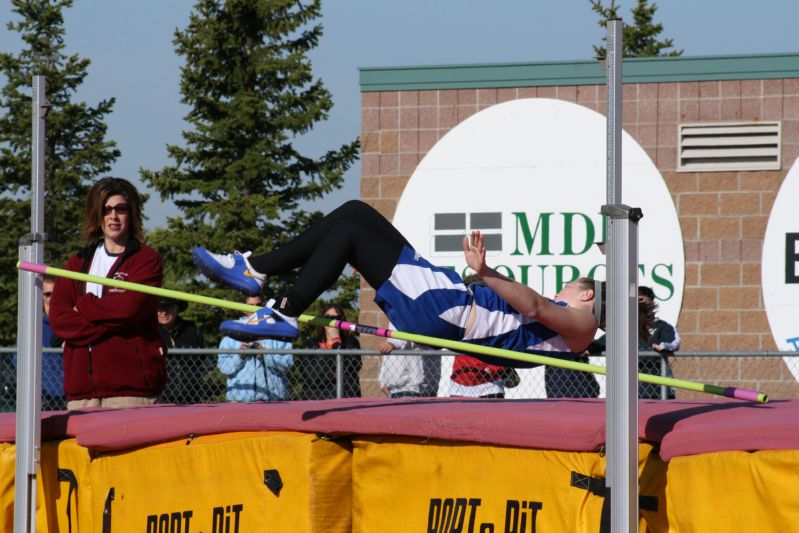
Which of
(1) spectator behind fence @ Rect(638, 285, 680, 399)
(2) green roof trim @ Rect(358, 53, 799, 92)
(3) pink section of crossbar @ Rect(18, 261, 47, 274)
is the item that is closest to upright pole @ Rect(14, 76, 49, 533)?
(3) pink section of crossbar @ Rect(18, 261, 47, 274)

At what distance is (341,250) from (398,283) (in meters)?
0.26

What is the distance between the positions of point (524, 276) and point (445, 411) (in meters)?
5.79

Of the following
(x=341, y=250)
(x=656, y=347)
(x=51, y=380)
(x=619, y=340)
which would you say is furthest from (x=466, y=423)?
(x=51, y=380)

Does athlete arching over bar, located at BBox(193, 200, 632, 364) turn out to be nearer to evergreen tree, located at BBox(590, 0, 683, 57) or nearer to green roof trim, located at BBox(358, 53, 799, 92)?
green roof trim, located at BBox(358, 53, 799, 92)

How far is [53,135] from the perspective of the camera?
21.6 m

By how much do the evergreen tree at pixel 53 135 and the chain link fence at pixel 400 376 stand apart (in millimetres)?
13035

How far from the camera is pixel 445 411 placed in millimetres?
4145

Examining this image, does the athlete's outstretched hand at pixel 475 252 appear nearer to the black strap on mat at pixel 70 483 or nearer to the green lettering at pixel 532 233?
the black strap on mat at pixel 70 483

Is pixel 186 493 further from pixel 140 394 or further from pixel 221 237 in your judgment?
pixel 221 237

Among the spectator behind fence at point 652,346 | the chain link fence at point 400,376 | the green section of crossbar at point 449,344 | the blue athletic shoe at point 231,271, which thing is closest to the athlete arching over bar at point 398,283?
the blue athletic shoe at point 231,271

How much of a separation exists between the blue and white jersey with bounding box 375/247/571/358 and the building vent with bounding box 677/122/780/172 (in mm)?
5231

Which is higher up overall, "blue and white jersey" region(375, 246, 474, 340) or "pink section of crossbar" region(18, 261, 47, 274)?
"pink section of crossbar" region(18, 261, 47, 274)

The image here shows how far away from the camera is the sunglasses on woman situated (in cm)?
488

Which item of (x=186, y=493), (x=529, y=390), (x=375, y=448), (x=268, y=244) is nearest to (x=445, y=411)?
(x=375, y=448)
